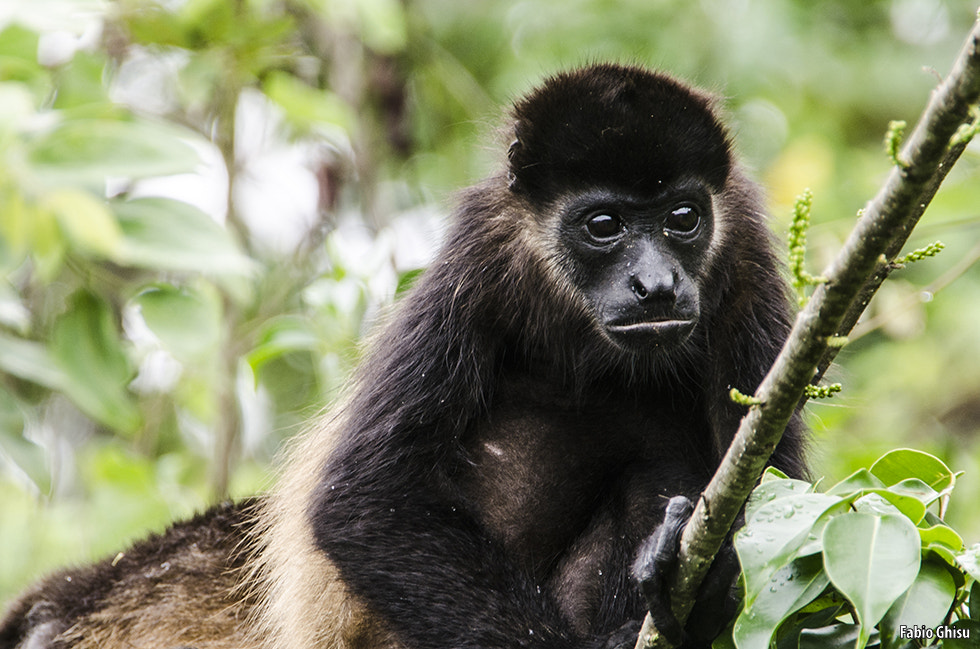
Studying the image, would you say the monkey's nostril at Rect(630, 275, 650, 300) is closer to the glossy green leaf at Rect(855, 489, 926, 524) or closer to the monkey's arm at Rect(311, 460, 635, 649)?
the monkey's arm at Rect(311, 460, 635, 649)

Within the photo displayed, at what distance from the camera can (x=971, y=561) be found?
79.9 inches

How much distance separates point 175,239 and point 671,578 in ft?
7.42

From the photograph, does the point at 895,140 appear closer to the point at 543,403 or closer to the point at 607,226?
the point at 607,226

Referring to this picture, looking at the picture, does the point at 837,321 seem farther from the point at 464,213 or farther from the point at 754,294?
the point at 464,213

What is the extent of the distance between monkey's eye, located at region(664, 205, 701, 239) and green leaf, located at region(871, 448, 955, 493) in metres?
1.14

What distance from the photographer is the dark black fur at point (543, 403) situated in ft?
9.95

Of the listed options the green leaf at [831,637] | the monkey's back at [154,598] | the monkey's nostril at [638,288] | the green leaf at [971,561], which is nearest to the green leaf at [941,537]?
the green leaf at [971,561]

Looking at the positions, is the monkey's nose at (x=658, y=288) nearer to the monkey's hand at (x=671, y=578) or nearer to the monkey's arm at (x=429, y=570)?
the monkey's hand at (x=671, y=578)

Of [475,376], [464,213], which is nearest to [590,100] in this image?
[464,213]

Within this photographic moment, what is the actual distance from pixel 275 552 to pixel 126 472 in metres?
1.27

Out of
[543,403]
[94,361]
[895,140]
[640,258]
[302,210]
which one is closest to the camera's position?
[895,140]

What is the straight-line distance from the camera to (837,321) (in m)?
1.73

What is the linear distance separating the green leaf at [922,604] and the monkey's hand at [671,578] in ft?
1.52

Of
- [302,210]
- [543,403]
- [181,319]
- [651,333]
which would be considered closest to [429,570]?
[543,403]
